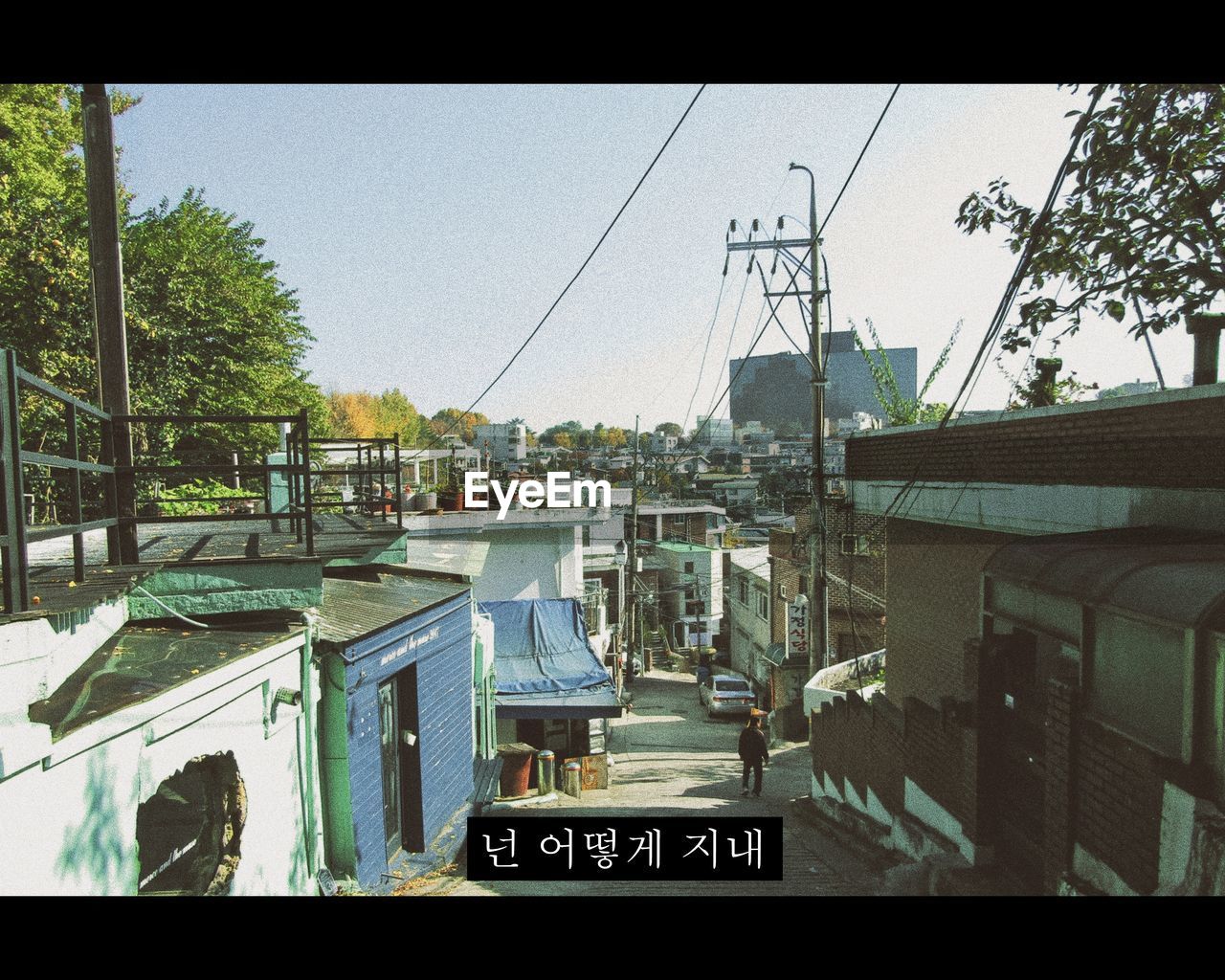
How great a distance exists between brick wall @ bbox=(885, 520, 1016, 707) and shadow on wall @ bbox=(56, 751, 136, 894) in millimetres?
6007

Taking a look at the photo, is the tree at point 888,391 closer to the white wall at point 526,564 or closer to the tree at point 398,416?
the white wall at point 526,564

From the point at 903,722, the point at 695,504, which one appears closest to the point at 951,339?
the point at 903,722

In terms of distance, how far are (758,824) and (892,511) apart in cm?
536

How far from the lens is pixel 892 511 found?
27.2 feet

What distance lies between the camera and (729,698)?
20609 mm

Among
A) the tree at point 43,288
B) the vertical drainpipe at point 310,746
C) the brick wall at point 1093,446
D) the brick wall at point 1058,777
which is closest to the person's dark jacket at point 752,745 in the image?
the brick wall at point 1093,446

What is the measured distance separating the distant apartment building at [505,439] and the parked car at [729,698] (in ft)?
26.5

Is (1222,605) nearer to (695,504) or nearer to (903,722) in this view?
(903,722)

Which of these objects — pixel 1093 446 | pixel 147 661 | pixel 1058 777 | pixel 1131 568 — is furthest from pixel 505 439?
pixel 1131 568

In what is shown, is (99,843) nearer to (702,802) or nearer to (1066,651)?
(1066,651)

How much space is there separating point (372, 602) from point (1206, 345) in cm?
639

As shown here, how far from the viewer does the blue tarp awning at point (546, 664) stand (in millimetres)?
11086

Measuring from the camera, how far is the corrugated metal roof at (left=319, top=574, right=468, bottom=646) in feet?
17.7
